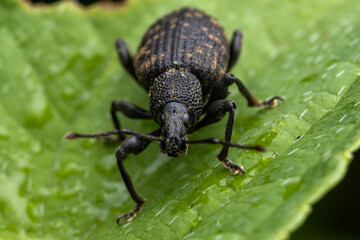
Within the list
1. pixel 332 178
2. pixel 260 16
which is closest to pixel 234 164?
pixel 332 178

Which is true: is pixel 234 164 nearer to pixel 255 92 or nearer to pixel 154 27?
pixel 255 92

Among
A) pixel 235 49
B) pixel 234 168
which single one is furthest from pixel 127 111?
pixel 234 168

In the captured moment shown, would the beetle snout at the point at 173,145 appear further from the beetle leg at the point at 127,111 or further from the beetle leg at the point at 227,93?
the beetle leg at the point at 127,111

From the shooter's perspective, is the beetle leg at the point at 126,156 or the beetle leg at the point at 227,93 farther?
the beetle leg at the point at 227,93

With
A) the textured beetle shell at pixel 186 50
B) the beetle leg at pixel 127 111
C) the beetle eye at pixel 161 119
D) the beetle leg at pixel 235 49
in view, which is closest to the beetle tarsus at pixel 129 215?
the beetle eye at pixel 161 119

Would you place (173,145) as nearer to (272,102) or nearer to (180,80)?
(180,80)

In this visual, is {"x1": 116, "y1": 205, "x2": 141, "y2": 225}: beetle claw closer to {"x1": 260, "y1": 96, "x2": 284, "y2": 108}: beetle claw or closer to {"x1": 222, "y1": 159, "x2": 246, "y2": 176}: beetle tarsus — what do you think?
{"x1": 222, "y1": 159, "x2": 246, "y2": 176}: beetle tarsus
